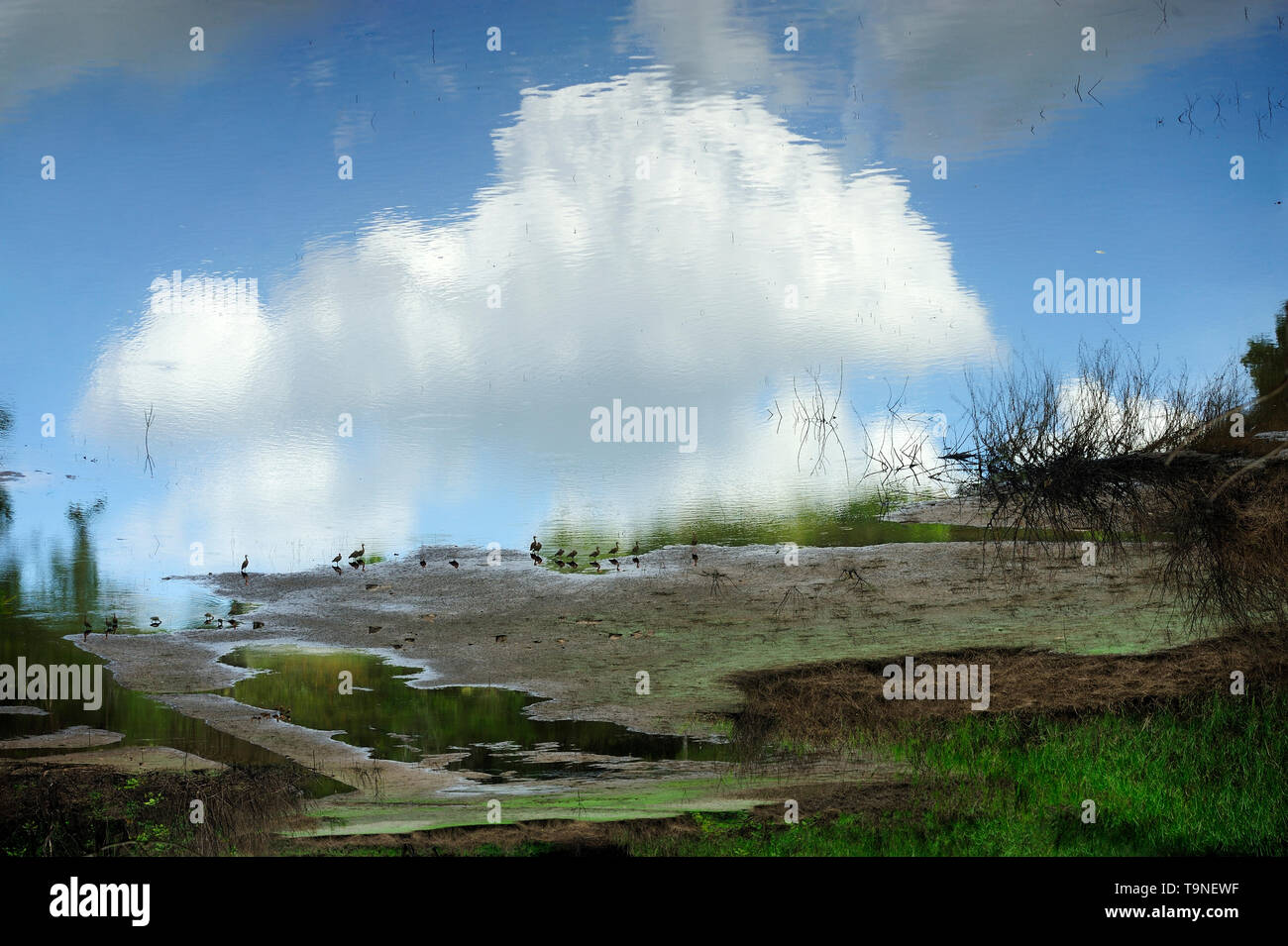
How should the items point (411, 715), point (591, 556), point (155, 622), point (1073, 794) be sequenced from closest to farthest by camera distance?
point (591, 556), point (155, 622), point (411, 715), point (1073, 794)

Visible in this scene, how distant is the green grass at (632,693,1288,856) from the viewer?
12.4 meters

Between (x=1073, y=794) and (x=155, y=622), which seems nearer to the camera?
(x=155, y=622)

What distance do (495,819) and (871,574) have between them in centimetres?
800

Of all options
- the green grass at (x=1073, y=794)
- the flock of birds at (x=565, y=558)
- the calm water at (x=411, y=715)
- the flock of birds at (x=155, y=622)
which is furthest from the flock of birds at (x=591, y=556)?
the green grass at (x=1073, y=794)

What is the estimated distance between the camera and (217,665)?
37.2 ft

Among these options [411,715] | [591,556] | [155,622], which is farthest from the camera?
[411,715]

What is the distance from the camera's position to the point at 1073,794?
1344 centimetres

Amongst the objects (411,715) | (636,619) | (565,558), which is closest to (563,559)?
(565,558)

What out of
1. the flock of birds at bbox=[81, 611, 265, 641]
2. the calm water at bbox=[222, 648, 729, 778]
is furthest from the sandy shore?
the calm water at bbox=[222, 648, 729, 778]

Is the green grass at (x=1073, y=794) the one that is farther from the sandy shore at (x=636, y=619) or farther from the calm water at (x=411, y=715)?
the calm water at (x=411, y=715)

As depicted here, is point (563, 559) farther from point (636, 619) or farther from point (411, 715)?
point (411, 715)

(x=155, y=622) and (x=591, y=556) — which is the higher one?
(x=591, y=556)

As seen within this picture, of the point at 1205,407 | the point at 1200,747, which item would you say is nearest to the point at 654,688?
the point at 1205,407
